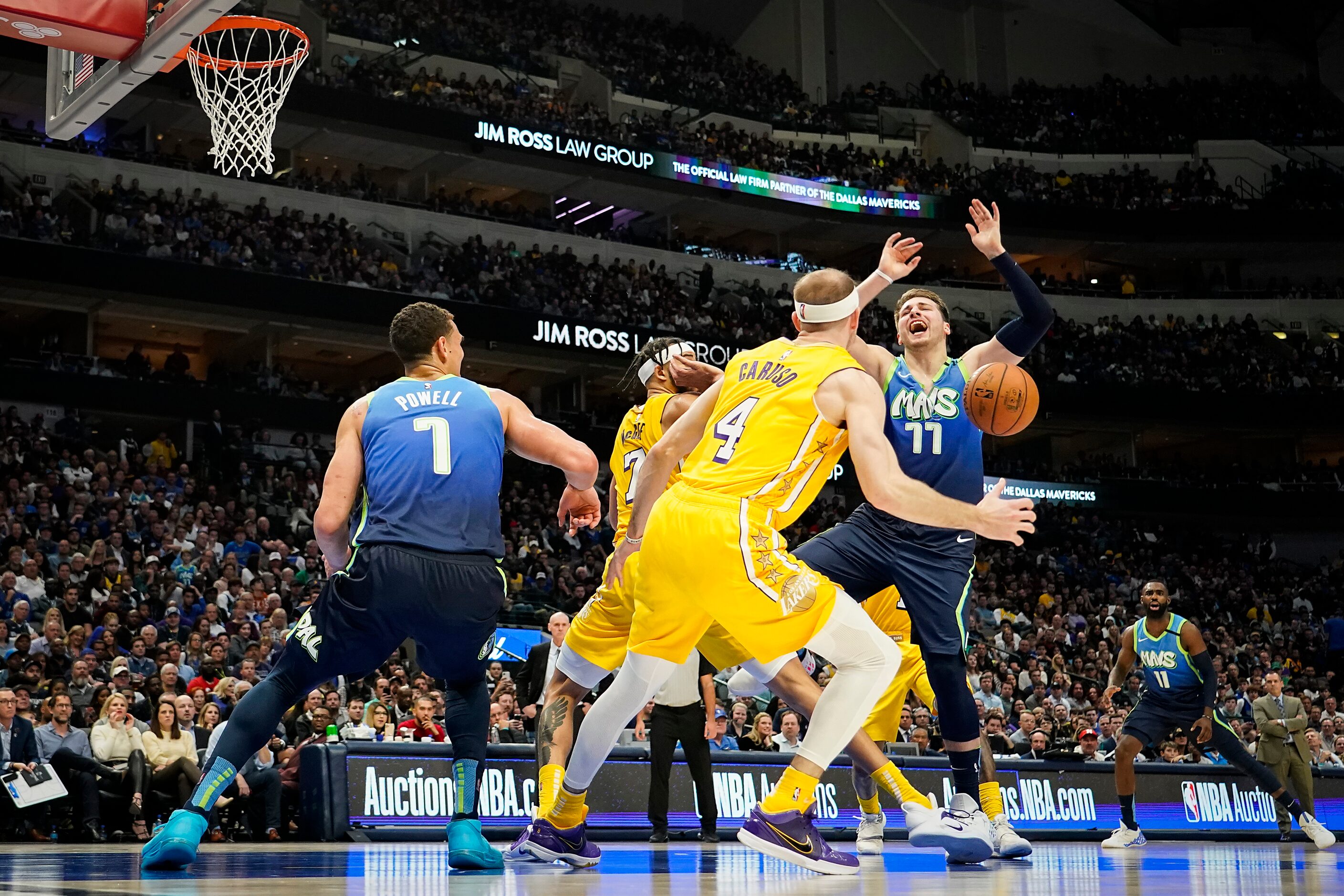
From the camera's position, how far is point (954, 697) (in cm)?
638

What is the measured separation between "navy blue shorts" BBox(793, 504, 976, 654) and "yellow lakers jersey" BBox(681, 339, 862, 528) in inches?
51.3

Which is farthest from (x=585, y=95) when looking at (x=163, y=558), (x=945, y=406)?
(x=945, y=406)

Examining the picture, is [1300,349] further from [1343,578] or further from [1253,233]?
[1343,578]

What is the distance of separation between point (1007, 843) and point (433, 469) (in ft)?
11.2

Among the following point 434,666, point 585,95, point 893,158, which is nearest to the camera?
point 434,666

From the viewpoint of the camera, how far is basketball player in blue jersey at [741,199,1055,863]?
21.0 feet

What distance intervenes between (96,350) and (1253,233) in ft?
106

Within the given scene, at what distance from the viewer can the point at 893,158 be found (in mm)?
40969

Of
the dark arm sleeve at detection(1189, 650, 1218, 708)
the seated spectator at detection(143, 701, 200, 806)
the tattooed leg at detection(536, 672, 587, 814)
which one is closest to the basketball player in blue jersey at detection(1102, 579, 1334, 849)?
the dark arm sleeve at detection(1189, 650, 1218, 708)

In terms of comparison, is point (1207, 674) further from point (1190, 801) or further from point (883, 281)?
point (883, 281)

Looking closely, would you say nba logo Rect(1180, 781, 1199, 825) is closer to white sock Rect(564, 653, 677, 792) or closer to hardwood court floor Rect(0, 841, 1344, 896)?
hardwood court floor Rect(0, 841, 1344, 896)

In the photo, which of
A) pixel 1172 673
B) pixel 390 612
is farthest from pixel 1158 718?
pixel 390 612

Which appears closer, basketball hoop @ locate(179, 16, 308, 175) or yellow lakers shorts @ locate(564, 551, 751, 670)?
yellow lakers shorts @ locate(564, 551, 751, 670)

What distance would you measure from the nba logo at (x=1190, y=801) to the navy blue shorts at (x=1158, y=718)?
160 inches
